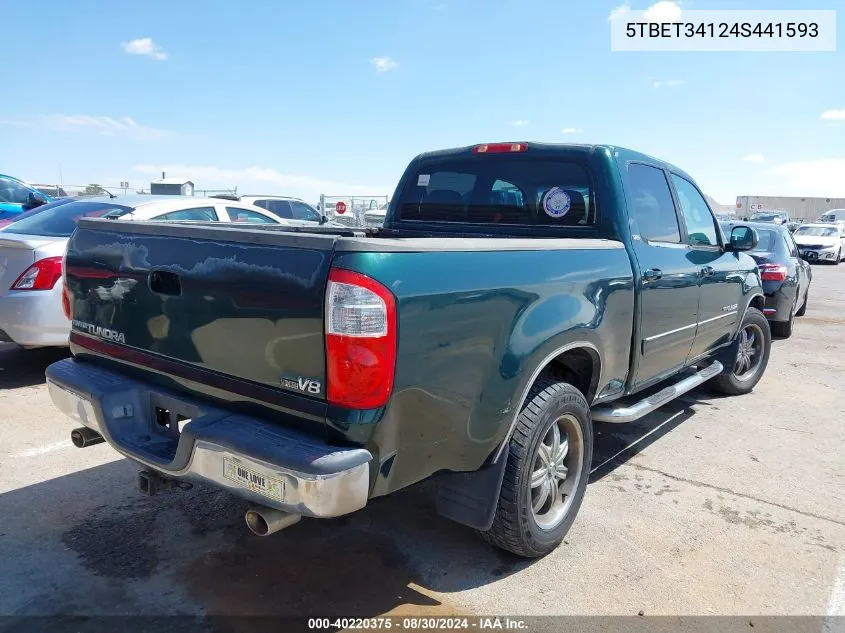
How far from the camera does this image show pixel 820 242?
2359 cm

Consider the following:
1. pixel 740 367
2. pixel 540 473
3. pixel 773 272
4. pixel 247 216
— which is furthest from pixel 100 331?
pixel 773 272

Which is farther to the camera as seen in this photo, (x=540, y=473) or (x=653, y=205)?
(x=653, y=205)

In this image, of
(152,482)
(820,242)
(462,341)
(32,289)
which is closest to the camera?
(462,341)

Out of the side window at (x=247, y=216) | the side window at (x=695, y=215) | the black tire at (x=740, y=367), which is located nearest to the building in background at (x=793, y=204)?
the black tire at (x=740, y=367)

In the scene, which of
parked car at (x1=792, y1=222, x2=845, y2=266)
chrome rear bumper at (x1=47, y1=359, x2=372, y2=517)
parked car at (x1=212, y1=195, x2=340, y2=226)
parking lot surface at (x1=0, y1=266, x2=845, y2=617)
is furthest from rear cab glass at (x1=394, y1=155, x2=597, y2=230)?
parked car at (x1=792, y1=222, x2=845, y2=266)

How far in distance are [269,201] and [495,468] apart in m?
10.7

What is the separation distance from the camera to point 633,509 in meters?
3.72

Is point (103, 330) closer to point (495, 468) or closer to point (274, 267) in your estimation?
point (274, 267)

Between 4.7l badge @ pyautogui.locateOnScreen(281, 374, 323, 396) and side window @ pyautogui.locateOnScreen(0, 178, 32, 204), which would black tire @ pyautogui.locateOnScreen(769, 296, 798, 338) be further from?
side window @ pyautogui.locateOnScreen(0, 178, 32, 204)

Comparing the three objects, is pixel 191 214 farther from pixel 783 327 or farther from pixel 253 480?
pixel 783 327

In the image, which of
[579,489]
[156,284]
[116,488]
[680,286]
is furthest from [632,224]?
[116,488]

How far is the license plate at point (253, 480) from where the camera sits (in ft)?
7.08

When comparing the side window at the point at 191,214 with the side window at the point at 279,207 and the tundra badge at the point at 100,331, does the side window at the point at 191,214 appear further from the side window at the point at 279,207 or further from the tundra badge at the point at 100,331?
the side window at the point at 279,207

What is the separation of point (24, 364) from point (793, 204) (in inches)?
2320
